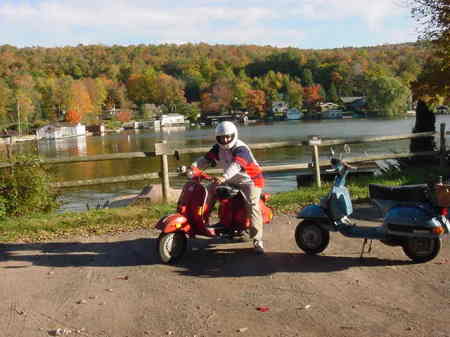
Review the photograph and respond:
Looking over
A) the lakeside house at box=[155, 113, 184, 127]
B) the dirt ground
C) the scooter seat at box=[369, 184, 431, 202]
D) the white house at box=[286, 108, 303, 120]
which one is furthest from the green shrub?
the white house at box=[286, 108, 303, 120]

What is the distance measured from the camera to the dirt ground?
13.8ft

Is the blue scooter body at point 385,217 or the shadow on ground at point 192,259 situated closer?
the blue scooter body at point 385,217

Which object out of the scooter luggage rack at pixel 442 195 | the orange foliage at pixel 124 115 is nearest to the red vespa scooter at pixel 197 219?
the scooter luggage rack at pixel 442 195

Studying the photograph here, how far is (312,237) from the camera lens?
20.2 ft

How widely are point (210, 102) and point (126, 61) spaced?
23.0 metres

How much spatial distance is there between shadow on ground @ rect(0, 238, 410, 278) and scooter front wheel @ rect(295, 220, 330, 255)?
0.09 m

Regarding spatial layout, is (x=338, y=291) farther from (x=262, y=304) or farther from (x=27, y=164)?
(x=27, y=164)

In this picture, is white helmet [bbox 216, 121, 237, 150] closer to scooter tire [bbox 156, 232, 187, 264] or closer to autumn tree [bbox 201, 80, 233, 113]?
scooter tire [bbox 156, 232, 187, 264]

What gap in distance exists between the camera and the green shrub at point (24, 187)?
29.9ft

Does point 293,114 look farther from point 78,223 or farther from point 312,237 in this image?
point 312,237

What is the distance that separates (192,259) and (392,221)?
85.5 inches

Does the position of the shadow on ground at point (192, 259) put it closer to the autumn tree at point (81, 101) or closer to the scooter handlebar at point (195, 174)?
the scooter handlebar at point (195, 174)

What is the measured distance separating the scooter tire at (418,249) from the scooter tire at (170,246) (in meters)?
2.34

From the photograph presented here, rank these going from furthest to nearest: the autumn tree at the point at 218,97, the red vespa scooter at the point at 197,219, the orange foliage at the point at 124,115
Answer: the orange foliage at the point at 124,115
the autumn tree at the point at 218,97
the red vespa scooter at the point at 197,219
